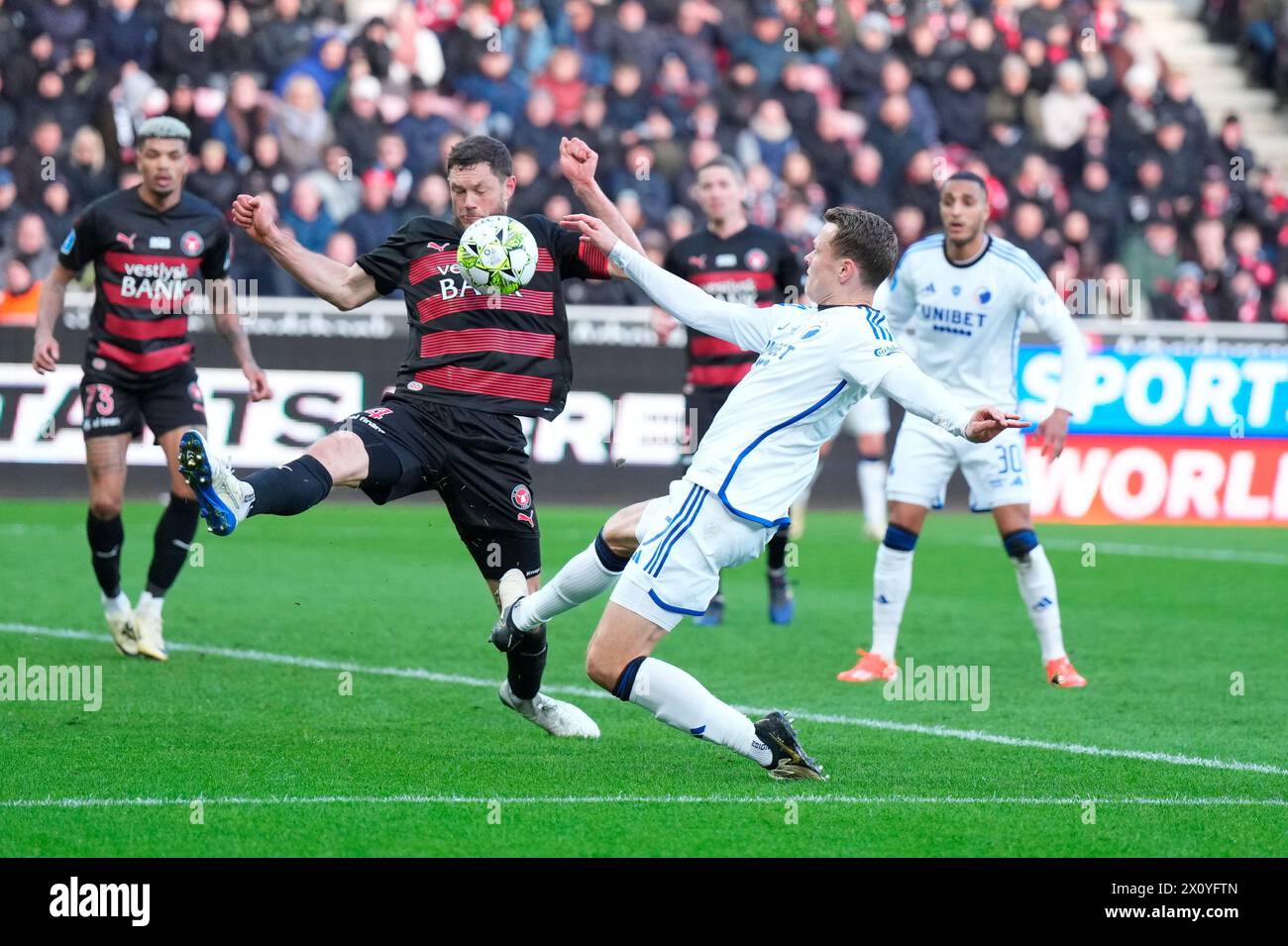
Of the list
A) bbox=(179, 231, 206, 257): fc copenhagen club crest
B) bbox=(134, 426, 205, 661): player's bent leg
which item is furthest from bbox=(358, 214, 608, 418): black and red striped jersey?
bbox=(134, 426, 205, 661): player's bent leg

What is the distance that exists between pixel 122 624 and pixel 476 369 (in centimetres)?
304

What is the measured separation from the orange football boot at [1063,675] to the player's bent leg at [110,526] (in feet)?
14.4

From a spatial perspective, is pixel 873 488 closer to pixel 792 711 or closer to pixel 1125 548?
pixel 1125 548

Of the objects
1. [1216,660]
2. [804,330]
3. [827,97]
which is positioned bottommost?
[1216,660]

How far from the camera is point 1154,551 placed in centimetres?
1598

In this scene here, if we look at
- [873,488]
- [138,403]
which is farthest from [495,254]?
[873,488]

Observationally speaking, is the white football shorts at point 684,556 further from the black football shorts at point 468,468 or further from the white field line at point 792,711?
the white field line at point 792,711

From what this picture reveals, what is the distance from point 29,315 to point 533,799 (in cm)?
1155

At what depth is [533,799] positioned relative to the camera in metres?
6.10

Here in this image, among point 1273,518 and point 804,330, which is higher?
point 804,330

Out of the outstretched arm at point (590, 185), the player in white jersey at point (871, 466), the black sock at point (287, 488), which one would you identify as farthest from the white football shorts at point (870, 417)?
the black sock at point (287, 488)
